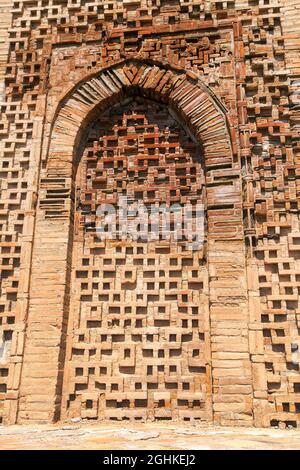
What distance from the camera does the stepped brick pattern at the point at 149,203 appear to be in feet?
15.6

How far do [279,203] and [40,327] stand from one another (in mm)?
3001

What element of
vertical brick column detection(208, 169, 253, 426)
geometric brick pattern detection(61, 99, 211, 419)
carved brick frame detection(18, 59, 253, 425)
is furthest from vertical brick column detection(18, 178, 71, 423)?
vertical brick column detection(208, 169, 253, 426)

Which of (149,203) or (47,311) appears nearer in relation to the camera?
(47,311)

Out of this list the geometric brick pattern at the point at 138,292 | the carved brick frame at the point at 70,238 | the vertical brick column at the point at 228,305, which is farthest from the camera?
the geometric brick pattern at the point at 138,292

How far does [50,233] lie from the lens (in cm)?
536

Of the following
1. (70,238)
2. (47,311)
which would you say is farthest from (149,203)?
(47,311)

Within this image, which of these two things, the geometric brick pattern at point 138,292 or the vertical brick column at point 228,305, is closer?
the vertical brick column at point 228,305

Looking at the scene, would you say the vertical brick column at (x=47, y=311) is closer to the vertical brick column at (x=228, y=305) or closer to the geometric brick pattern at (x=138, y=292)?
the geometric brick pattern at (x=138, y=292)

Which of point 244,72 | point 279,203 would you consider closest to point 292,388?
point 279,203

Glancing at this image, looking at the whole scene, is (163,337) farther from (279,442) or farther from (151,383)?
(279,442)

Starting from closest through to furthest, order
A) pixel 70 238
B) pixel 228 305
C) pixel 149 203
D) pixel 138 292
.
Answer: pixel 228 305, pixel 138 292, pixel 70 238, pixel 149 203

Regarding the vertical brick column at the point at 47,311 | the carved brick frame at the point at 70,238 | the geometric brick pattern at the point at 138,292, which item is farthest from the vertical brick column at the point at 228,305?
the vertical brick column at the point at 47,311

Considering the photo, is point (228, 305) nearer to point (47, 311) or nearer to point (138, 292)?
point (138, 292)

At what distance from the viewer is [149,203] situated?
5.53 m
